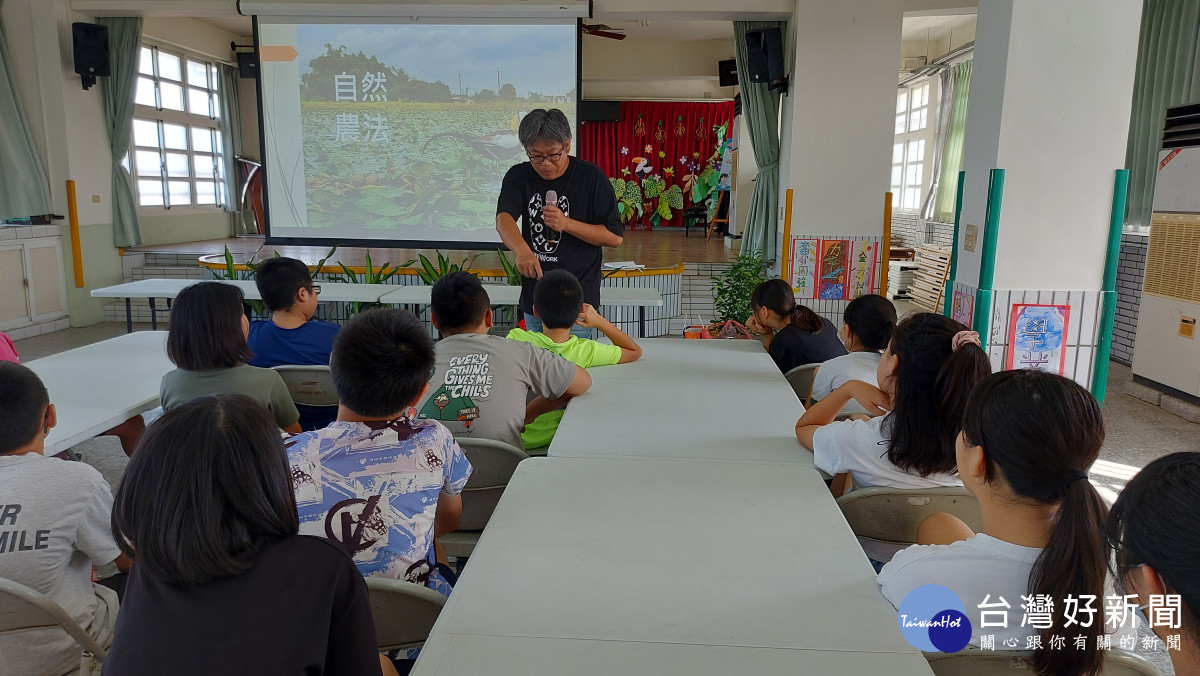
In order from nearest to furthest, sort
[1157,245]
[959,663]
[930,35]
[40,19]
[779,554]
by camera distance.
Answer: [959,663] → [779,554] → [1157,245] → [40,19] → [930,35]

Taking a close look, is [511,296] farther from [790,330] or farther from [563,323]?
[563,323]

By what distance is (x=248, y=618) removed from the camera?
805 mm

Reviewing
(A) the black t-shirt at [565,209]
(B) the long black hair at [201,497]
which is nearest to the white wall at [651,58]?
(A) the black t-shirt at [565,209]

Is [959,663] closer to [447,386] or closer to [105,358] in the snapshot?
[447,386]

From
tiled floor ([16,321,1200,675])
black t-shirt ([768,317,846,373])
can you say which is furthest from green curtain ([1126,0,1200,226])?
black t-shirt ([768,317,846,373])

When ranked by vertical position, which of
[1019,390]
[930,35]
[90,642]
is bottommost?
[90,642]

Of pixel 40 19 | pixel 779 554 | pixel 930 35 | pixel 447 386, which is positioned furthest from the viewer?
pixel 930 35

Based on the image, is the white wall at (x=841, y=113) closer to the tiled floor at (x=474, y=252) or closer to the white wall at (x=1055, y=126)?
the tiled floor at (x=474, y=252)

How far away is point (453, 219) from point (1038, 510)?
5.58 meters

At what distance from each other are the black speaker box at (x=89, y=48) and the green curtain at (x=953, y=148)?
321 inches

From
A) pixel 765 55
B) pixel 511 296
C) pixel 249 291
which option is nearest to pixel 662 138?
pixel 765 55

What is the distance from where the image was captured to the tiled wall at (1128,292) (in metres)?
5.25

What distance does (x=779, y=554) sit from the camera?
1140 millimetres

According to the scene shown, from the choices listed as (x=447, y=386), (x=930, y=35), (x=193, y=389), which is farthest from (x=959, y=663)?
(x=930, y=35)
